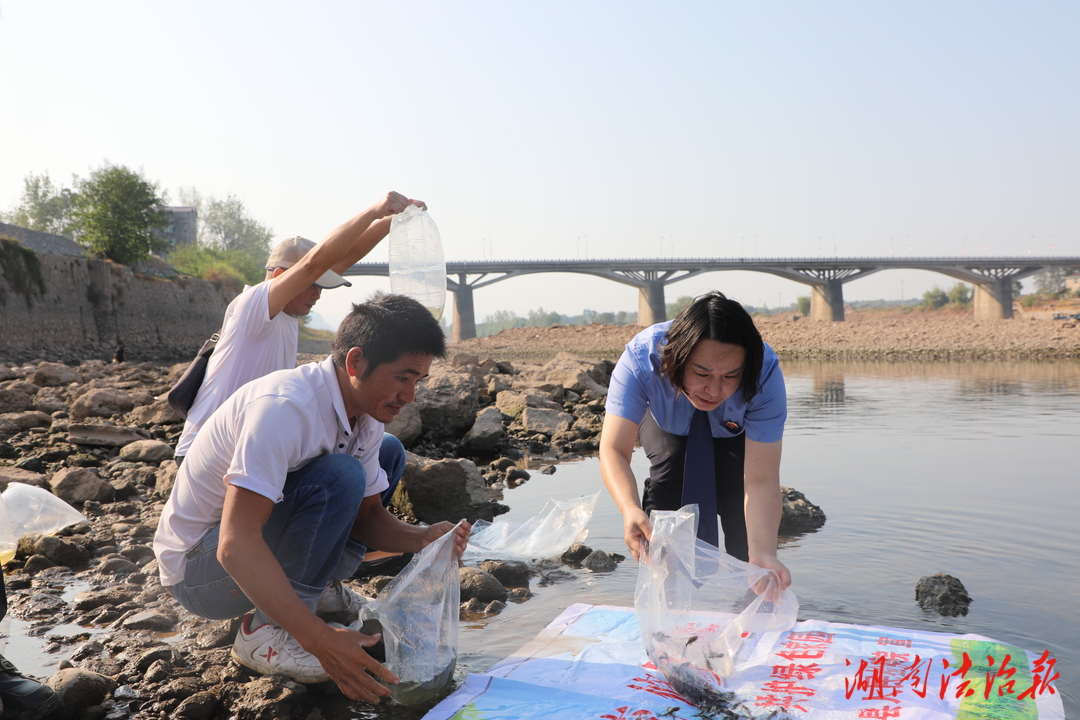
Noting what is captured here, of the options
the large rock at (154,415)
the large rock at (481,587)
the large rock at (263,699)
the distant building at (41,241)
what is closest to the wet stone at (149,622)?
the large rock at (263,699)

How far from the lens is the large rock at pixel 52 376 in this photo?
984cm

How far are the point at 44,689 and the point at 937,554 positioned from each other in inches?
151

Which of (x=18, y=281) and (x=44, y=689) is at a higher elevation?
(x=18, y=281)

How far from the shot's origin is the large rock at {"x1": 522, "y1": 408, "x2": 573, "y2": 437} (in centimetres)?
811

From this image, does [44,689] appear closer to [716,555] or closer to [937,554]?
[716,555]

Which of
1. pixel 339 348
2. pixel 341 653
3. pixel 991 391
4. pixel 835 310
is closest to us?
pixel 341 653

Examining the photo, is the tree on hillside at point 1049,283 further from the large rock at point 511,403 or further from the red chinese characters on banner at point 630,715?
the red chinese characters on banner at point 630,715

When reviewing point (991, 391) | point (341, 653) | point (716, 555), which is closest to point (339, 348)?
point (341, 653)

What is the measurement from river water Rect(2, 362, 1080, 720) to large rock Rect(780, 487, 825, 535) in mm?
74

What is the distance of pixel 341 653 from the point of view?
191 centimetres

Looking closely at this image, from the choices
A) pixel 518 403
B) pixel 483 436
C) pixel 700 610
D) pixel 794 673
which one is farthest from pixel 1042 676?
pixel 518 403

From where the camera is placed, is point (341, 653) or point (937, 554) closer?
point (341, 653)

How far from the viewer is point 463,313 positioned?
4659 cm

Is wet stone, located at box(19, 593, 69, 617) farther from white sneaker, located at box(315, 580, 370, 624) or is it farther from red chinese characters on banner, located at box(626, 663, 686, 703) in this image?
red chinese characters on banner, located at box(626, 663, 686, 703)
